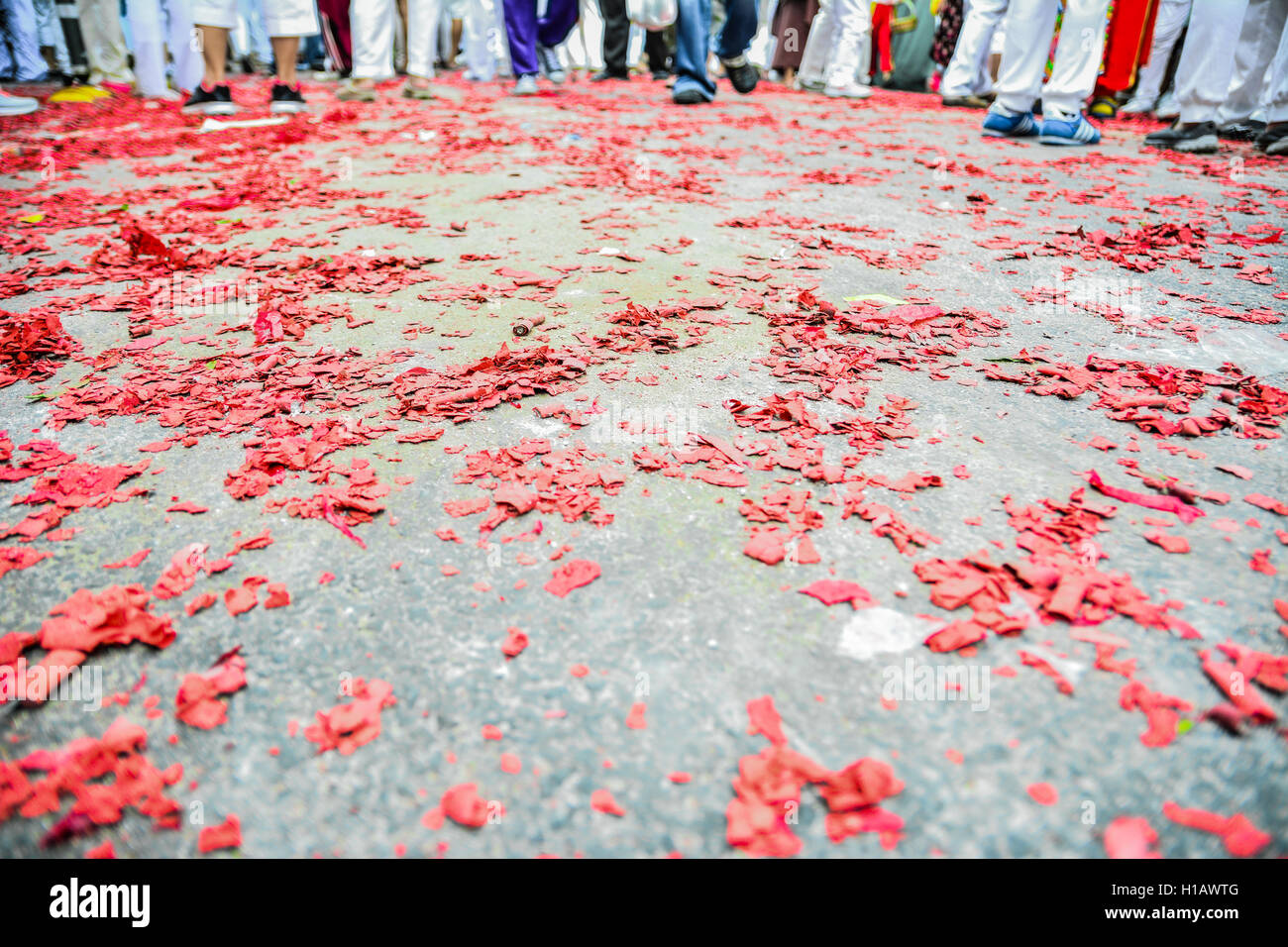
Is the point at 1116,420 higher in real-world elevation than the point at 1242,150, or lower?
lower

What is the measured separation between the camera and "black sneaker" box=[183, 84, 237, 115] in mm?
6969

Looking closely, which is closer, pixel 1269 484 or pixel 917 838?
pixel 917 838

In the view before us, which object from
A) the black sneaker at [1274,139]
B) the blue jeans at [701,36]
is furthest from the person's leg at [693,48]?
the black sneaker at [1274,139]

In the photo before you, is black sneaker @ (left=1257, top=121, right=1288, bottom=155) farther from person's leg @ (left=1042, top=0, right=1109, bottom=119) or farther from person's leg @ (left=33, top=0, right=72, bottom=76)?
person's leg @ (left=33, top=0, right=72, bottom=76)

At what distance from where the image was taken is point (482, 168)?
498cm

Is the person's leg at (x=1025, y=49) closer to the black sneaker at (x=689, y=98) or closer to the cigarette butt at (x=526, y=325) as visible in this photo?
the black sneaker at (x=689, y=98)

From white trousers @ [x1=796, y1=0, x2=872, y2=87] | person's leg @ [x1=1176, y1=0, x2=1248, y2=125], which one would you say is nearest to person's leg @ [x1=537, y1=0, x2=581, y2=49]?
white trousers @ [x1=796, y1=0, x2=872, y2=87]

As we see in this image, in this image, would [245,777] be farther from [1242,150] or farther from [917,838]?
[1242,150]

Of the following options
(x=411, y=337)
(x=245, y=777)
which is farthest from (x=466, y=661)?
(x=411, y=337)

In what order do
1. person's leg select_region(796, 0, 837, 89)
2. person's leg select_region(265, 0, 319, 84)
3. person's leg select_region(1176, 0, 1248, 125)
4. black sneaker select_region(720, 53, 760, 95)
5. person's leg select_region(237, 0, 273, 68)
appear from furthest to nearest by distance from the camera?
person's leg select_region(237, 0, 273, 68), person's leg select_region(796, 0, 837, 89), black sneaker select_region(720, 53, 760, 95), person's leg select_region(265, 0, 319, 84), person's leg select_region(1176, 0, 1248, 125)

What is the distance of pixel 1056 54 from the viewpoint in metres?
5.91

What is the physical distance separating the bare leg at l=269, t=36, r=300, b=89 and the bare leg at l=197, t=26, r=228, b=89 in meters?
0.42

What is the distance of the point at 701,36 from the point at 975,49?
2841mm
